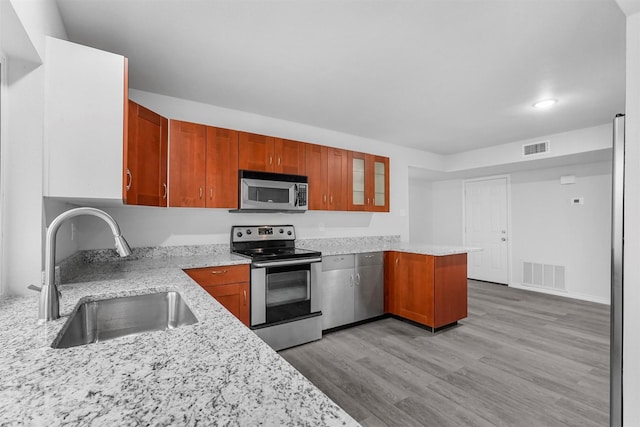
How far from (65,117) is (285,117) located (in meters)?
2.32

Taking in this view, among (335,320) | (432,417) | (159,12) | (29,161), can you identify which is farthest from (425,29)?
(335,320)

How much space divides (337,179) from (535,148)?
9.58ft

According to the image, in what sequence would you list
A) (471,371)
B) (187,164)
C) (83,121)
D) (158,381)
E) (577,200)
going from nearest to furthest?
(158,381)
(83,121)
(471,371)
(187,164)
(577,200)

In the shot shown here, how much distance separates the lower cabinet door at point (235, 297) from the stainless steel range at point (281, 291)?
0.21 feet

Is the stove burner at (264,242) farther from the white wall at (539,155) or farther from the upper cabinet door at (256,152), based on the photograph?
the white wall at (539,155)

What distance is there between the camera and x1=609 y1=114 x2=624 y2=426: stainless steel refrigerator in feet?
4.53

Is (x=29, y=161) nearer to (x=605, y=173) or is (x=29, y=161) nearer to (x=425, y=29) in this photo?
(x=425, y=29)

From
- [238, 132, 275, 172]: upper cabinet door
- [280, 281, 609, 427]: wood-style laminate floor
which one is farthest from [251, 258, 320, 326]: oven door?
[238, 132, 275, 172]: upper cabinet door

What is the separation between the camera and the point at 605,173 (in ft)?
14.5

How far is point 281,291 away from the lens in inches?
113

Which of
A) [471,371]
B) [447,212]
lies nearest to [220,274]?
[471,371]

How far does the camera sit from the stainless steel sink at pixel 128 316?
132 cm

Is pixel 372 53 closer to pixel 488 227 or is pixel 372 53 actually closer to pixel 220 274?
pixel 220 274

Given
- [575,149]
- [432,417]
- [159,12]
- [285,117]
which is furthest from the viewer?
[575,149]
